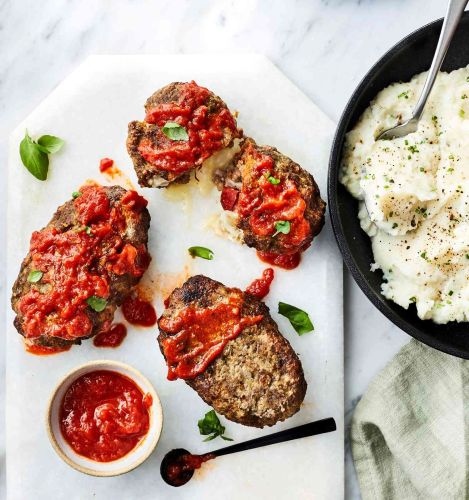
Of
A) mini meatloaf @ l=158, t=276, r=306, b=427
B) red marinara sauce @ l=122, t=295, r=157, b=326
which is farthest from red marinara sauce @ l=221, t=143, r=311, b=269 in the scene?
red marinara sauce @ l=122, t=295, r=157, b=326

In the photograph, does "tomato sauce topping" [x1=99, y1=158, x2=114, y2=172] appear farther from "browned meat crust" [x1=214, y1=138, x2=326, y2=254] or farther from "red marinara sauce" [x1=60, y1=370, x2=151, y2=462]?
"red marinara sauce" [x1=60, y1=370, x2=151, y2=462]

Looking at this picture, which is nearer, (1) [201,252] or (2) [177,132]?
(2) [177,132]

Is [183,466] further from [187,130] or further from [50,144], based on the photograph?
[50,144]

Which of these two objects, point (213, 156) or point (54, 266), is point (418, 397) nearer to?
point (213, 156)

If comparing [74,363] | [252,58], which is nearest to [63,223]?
[74,363]

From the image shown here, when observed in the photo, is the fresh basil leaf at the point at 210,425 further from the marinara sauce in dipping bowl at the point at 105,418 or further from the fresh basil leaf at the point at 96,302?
the fresh basil leaf at the point at 96,302

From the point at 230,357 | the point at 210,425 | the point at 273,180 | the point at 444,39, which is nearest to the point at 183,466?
the point at 210,425

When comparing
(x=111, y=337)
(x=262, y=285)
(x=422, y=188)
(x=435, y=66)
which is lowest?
(x=111, y=337)
